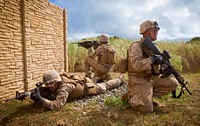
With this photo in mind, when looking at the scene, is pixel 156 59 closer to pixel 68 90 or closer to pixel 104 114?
pixel 104 114

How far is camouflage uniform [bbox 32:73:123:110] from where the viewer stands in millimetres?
4488

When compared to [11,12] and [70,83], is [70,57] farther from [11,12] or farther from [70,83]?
[70,83]

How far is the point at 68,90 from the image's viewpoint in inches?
189

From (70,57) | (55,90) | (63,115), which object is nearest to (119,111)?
(63,115)

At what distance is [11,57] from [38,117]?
238 cm

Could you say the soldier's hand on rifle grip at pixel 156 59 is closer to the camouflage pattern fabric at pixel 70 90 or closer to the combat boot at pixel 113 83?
the camouflage pattern fabric at pixel 70 90

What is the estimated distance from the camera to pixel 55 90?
188 inches

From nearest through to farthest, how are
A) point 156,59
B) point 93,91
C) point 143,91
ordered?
point 156,59 → point 143,91 → point 93,91

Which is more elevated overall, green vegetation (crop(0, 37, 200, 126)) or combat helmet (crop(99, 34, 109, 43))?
combat helmet (crop(99, 34, 109, 43))

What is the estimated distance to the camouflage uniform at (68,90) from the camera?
4488mm

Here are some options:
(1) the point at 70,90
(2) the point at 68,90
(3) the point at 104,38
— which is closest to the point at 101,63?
(3) the point at 104,38

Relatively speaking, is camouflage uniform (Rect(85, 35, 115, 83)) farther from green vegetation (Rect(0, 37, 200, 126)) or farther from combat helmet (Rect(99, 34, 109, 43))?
green vegetation (Rect(0, 37, 200, 126))

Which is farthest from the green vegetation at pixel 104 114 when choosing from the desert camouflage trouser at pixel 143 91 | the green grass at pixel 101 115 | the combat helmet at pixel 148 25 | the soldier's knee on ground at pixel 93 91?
the combat helmet at pixel 148 25

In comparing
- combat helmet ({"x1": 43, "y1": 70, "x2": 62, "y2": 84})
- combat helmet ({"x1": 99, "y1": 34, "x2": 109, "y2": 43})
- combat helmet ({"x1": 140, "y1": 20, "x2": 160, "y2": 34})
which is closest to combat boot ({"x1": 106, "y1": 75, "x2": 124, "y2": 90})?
combat helmet ({"x1": 99, "y1": 34, "x2": 109, "y2": 43})
